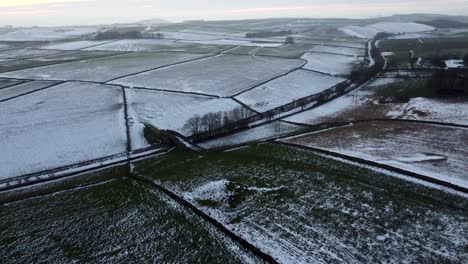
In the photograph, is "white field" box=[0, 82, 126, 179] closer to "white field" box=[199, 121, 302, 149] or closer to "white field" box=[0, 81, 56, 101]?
"white field" box=[0, 81, 56, 101]

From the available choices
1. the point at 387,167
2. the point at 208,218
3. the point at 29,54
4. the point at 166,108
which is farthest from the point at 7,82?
the point at 387,167

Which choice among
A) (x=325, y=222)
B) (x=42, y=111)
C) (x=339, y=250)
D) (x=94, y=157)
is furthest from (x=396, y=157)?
(x=42, y=111)

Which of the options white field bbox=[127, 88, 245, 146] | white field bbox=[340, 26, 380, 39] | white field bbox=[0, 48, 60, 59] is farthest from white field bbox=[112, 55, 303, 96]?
white field bbox=[340, 26, 380, 39]

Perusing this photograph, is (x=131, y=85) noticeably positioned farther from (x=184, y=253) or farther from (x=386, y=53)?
(x=386, y=53)

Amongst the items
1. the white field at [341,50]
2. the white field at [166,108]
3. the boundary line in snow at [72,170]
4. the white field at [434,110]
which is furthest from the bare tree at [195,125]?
the white field at [341,50]

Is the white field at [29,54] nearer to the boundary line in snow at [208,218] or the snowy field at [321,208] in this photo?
the snowy field at [321,208]

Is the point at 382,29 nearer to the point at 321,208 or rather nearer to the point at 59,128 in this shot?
the point at 59,128
